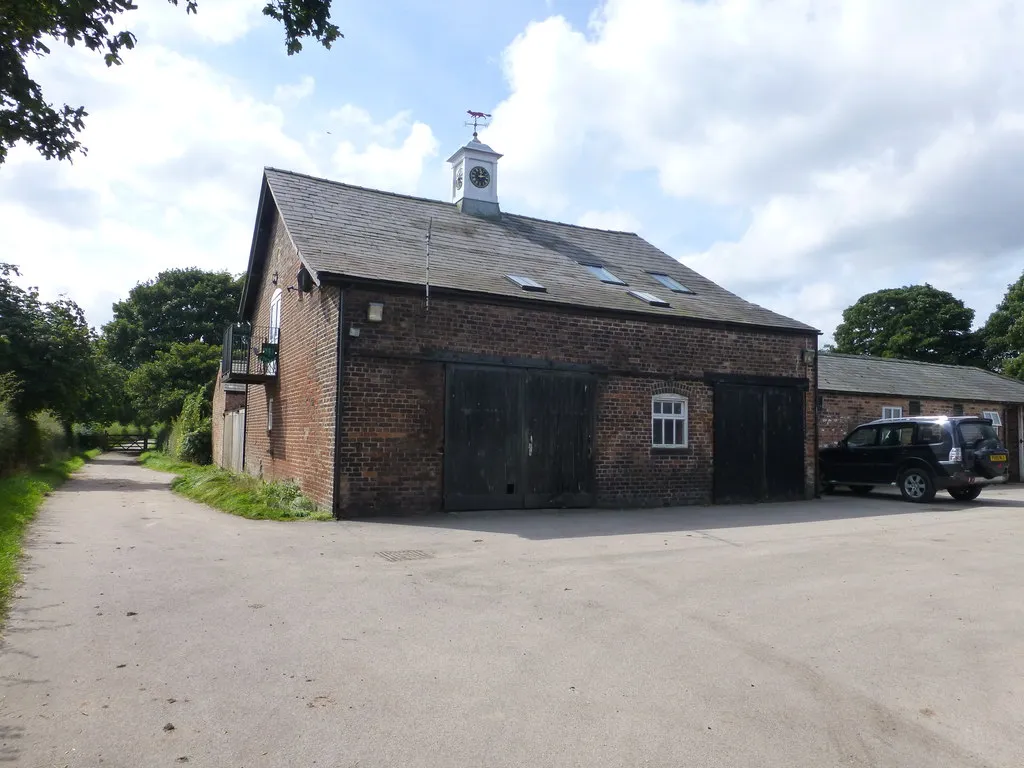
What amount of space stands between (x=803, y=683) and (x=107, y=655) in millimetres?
4389

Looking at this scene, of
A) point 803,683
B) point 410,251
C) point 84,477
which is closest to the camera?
point 803,683

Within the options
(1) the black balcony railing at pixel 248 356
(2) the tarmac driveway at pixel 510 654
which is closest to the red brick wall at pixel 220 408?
(1) the black balcony railing at pixel 248 356

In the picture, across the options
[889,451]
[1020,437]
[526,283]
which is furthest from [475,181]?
[1020,437]

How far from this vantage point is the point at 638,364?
1401cm

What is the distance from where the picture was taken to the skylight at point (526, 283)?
13.6 m

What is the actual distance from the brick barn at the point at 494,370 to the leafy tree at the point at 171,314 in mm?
31538

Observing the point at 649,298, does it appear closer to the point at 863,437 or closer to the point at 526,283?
the point at 526,283

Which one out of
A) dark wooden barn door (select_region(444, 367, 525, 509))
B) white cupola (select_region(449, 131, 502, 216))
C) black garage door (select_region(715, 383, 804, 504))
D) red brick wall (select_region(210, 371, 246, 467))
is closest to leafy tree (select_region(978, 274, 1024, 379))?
black garage door (select_region(715, 383, 804, 504))

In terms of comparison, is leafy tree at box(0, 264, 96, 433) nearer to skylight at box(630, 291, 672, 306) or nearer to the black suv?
skylight at box(630, 291, 672, 306)

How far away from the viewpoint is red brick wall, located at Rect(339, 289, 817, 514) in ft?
37.8

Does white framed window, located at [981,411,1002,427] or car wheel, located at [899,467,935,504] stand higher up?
white framed window, located at [981,411,1002,427]

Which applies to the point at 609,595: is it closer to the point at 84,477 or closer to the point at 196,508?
the point at 196,508

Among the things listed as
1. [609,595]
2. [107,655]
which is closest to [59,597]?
[107,655]

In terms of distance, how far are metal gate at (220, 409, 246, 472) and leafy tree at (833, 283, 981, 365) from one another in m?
43.1
